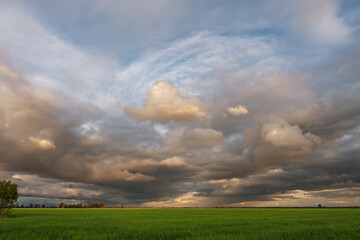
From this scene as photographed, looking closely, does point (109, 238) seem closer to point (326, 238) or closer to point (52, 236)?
point (52, 236)

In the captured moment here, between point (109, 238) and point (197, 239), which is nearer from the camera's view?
point (197, 239)

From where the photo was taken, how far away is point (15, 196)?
141ft

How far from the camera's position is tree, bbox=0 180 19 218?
4153 cm

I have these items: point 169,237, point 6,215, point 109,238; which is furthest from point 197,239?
point 6,215

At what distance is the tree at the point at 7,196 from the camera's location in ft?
136

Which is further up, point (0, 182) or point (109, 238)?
point (0, 182)

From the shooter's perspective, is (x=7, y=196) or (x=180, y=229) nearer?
(x=180, y=229)

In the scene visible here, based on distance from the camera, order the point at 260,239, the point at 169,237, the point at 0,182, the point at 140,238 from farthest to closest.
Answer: the point at 0,182 < the point at 169,237 < the point at 140,238 < the point at 260,239

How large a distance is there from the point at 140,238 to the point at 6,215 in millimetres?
40547

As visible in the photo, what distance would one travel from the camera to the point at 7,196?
1646 inches

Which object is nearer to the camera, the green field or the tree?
the green field

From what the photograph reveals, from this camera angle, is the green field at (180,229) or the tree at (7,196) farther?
the tree at (7,196)

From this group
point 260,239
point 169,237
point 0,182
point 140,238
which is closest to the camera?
point 260,239

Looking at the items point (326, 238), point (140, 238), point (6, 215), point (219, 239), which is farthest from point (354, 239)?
point (6, 215)
